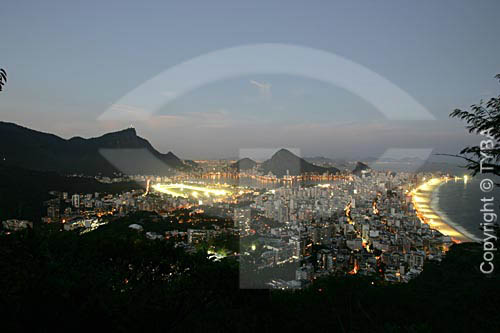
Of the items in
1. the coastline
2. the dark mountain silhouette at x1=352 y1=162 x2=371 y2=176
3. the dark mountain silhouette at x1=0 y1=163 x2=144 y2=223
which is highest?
the dark mountain silhouette at x1=352 y1=162 x2=371 y2=176

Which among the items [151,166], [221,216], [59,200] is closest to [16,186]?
[59,200]

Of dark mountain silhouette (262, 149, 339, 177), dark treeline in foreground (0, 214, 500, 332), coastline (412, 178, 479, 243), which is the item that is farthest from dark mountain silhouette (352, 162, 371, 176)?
dark treeline in foreground (0, 214, 500, 332)

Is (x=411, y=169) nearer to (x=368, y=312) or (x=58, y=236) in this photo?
(x=368, y=312)

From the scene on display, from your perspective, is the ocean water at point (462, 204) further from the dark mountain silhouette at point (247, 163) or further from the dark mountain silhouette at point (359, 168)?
the dark mountain silhouette at point (247, 163)

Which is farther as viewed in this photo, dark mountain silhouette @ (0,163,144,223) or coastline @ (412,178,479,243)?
coastline @ (412,178,479,243)

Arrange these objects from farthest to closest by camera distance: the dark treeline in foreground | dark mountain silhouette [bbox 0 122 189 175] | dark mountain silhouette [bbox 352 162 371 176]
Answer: dark mountain silhouette [bbox 0 122 189 175] → dark mountain silhouette [bbox 352 162 371 176] → the dark treeline in foreground

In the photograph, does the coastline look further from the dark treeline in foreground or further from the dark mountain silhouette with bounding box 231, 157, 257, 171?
the dark mountain silhouette with bounding box 231, 157, 257, 171
